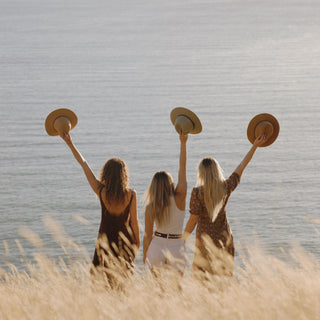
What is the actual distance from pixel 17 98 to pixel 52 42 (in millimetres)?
39560

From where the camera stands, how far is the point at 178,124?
5.91 meters

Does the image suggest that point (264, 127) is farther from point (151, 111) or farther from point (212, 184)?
point (151, 111)

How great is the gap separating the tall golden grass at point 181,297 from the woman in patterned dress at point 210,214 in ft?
1.89

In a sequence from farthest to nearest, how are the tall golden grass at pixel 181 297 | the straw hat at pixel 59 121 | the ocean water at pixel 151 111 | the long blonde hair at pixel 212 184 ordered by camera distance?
the ocean water at pixel 151 111, the straw hat at pixel 59 121, the long blonde hair at pixel 212 184, the tall golden grass at pixel 181 297

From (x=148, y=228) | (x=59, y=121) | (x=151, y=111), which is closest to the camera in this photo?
(x=148, y=228)

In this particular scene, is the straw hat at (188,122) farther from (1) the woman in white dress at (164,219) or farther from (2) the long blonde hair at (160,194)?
(2) the long blonde hair at (160,194)

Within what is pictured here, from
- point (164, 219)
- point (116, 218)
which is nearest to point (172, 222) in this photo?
point (164, 219)

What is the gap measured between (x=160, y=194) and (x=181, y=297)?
133cm

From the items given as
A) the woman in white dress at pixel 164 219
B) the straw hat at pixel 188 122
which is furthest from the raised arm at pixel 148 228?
the straw hat at pixel 188 122

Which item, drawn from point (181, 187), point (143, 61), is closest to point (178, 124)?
point (181, 187)

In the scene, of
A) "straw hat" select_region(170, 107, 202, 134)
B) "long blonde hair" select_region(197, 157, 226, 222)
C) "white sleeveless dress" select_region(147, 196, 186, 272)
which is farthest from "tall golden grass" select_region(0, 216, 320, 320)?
"straw hat" select_region(170, 107, 202, 134)

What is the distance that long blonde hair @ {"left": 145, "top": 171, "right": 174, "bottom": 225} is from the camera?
561 centimetres

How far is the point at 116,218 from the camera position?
225 inches

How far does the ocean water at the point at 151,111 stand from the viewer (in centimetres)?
3120
